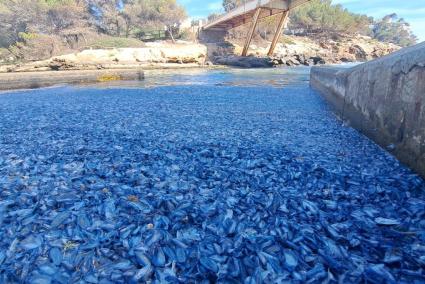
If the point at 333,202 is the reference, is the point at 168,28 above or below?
above

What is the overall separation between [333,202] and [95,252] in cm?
221

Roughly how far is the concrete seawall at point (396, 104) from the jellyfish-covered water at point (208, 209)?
222 millimetres

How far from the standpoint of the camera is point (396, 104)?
3.83 m

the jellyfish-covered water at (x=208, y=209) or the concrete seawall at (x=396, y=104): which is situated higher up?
the concrete seawall at (x=396, y=104)

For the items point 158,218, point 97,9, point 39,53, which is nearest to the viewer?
point 158,218

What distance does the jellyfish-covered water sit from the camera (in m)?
2.04

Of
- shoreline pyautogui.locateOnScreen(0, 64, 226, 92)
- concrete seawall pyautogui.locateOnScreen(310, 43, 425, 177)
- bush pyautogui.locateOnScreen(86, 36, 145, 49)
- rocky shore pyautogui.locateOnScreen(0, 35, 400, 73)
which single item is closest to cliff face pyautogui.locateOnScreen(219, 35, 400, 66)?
rocky shore pyautogui.locateOnScreen(0, 35, 400, 73)

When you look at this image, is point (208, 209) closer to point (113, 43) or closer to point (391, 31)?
point (113, 43)

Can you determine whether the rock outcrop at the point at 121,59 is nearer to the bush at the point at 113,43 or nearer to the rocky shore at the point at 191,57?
the rocky shore at the point at 191,57

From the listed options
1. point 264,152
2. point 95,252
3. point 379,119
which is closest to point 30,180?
Result: point 95,252

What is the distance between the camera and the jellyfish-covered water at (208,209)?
204 centimetres

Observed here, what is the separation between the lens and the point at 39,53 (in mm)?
31922

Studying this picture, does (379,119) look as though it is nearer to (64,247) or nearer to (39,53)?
(64,247)

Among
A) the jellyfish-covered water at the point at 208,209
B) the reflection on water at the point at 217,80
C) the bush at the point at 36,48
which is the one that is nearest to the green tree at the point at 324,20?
the reflection on water at the point at 217,80
